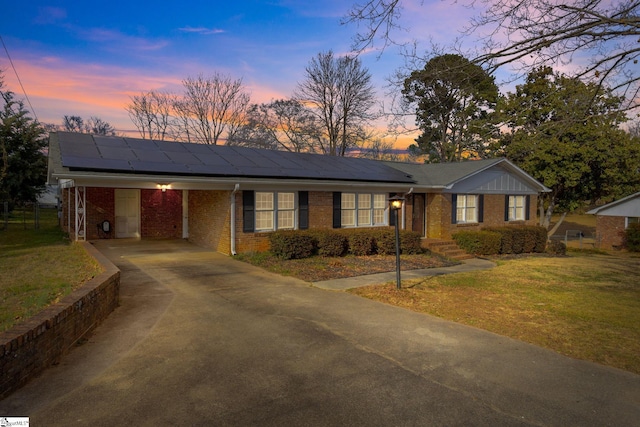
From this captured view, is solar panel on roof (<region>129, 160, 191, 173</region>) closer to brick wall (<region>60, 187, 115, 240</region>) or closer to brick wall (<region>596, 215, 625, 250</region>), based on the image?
brick wall (<region>60, 187, 115, 240</region>)

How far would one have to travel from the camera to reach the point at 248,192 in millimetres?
13953

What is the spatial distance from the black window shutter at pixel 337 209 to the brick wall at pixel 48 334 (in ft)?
34.0

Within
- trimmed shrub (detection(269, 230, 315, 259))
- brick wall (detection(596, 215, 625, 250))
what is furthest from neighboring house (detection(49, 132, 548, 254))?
brick wall (detection(596, 215, 625, 250))

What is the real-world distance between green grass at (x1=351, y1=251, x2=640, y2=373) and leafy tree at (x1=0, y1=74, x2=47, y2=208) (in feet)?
77.3

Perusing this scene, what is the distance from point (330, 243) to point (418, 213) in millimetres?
7138

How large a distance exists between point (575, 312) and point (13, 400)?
8790 millimetres

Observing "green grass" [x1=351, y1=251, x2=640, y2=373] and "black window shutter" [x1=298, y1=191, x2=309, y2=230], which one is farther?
"black window shutter" [x1=298, y1=191, x2=309, y2=230]

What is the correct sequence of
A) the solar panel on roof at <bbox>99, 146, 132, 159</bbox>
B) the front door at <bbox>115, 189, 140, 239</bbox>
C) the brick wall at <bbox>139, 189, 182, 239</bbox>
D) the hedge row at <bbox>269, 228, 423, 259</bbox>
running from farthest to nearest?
the brick wall at <bbox>139, 189, 182, 239</bbox>, the front door at <bbox>115, 189, 140, 239</bbox>, the hedge row at <bbox>269, 228, 423, 259</bbox>, the solar panel on roof at <bbox>99, 146, 132, 159</bbox>

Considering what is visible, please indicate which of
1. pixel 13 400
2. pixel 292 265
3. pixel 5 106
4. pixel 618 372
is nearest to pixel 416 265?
pixel 292 265

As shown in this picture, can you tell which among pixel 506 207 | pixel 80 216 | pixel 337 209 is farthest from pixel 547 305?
pixel 80 216

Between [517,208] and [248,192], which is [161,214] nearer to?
A: [248,192]

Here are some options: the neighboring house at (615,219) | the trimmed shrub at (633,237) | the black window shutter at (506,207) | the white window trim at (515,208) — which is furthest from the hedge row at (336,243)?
the neighboring house at (615,219)

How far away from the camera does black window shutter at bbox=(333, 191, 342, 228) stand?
1614 cm

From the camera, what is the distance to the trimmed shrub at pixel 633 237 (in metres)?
25.2
